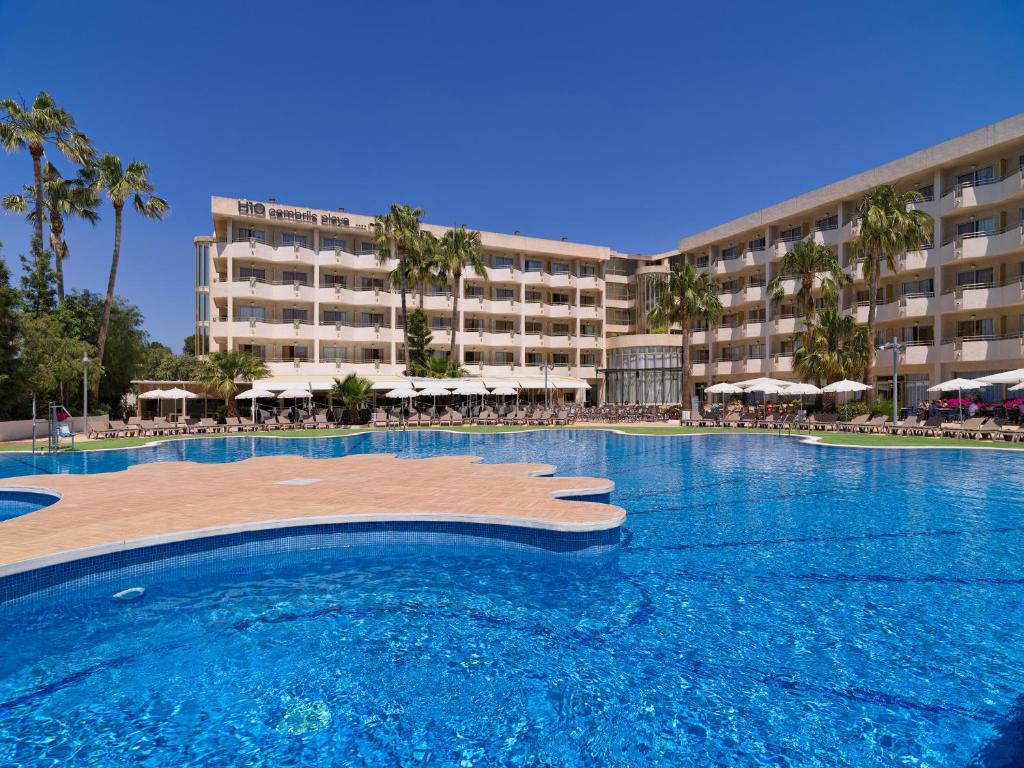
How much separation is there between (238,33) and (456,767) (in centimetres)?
2161

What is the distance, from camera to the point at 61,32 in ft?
56.0

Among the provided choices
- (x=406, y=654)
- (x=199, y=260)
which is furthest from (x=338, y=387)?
(x=406, y=654)

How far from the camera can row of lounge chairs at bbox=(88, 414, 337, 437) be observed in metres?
28.4

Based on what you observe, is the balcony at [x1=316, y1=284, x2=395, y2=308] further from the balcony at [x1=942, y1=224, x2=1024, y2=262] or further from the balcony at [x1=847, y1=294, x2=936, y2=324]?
the balcony at [x1=942, y1=224, x2=1024, y2=262]

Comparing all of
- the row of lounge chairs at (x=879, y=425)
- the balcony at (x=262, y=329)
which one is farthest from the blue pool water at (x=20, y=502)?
the row of lounge chairs at (x=879, y=425)

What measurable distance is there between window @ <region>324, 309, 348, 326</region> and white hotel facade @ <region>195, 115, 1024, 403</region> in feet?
0.52

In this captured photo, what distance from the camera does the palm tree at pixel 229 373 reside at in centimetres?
3372

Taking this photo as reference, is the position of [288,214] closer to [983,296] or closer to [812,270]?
[812,270]

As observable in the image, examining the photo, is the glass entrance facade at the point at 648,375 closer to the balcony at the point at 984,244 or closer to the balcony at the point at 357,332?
the balcony at the point at 357,332

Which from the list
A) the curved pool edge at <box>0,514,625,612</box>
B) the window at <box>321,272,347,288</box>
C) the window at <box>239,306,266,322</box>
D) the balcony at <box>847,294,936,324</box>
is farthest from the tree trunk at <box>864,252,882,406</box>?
the window at <box>239,306,266,322</box>

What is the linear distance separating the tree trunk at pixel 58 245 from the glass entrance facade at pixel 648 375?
38.9 m

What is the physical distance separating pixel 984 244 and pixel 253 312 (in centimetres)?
4644

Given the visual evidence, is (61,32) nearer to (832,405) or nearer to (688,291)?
(688,291)

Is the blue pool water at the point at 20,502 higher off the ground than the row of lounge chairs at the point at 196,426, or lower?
lower
